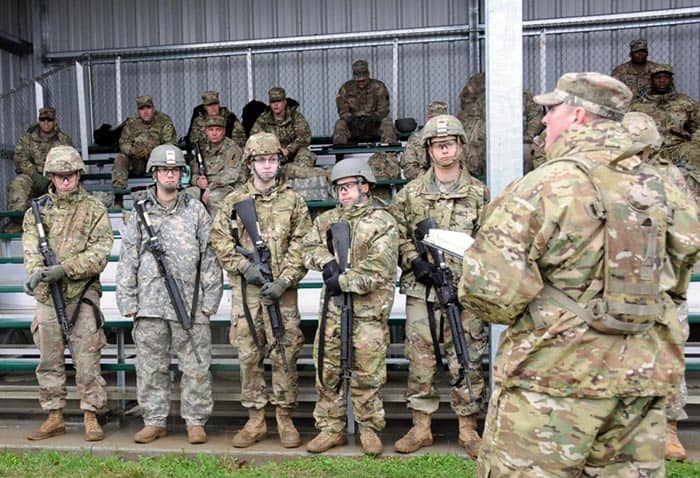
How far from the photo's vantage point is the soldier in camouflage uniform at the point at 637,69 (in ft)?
30.8

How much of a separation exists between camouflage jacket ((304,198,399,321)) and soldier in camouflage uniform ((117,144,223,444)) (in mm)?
852

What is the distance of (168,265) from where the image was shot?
512cm

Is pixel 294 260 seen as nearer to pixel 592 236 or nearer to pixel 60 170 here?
pixel 60 170

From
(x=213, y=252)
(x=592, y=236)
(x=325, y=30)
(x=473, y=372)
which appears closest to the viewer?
(x=592, y=236)

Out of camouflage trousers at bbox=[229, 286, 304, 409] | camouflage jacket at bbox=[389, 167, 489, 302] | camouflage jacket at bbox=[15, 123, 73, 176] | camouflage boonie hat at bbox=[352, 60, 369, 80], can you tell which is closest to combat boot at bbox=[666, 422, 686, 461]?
camouflage jacket at bbox=[389, 167, 489, 302]

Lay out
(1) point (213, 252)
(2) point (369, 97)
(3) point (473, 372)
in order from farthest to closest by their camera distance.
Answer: (2) point (369, 97)
(1) point (213, 252)
(3) point (473, 372)

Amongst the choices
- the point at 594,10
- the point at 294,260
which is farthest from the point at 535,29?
the point at 294,260

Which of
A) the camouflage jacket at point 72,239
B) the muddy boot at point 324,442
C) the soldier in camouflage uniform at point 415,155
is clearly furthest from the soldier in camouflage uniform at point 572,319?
the soldier in camouflage uniform at point 415,155

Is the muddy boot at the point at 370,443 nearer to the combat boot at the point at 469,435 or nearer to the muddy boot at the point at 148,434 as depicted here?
the combat boot at the point at 469,435

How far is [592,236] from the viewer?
2.43m

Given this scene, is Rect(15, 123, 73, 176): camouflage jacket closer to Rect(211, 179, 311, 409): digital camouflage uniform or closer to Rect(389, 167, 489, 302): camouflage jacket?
Rect(211, 179, 311, 409): digital camouflage uniform

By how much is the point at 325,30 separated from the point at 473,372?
25.6 feet

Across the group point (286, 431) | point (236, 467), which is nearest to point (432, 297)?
point (286, 431)

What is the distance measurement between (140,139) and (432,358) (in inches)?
245
